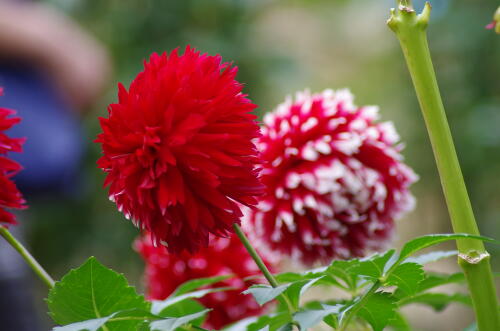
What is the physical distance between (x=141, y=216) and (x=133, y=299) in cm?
5

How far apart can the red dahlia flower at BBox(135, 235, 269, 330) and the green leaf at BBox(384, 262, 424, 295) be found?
0.27 m

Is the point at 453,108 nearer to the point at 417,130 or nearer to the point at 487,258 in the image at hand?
the point at 417,130

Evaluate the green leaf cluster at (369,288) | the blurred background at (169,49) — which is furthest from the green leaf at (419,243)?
the blurred background at (169,49)

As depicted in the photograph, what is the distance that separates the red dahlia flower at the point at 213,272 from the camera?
1.93ft

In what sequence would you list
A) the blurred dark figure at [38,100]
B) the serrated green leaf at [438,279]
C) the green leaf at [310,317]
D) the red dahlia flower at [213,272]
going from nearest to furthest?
the green leaf at [310,317]
the serrated green leaf at [438,279]
the red dahlia flower at [213,272]
the blurred dark figure at [38,100]

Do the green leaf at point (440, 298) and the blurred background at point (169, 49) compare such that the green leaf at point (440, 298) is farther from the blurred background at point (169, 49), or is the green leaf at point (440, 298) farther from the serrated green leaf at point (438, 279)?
the blurred background at point (169, 49)

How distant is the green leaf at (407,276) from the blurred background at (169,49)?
1.10 m

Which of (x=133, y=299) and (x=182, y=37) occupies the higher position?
(x=182, y=37)

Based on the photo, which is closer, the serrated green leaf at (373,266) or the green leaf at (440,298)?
the serrated green leaf at (373,266)

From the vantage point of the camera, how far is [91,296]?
0.33m

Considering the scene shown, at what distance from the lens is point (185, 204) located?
1.03 feet

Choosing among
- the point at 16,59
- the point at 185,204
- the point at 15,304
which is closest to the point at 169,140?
the point at 185,204

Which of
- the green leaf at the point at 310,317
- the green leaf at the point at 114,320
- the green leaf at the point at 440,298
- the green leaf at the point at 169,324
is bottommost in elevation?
the green leaf at the point at 440,298

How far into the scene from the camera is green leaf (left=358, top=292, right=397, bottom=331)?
330mm
